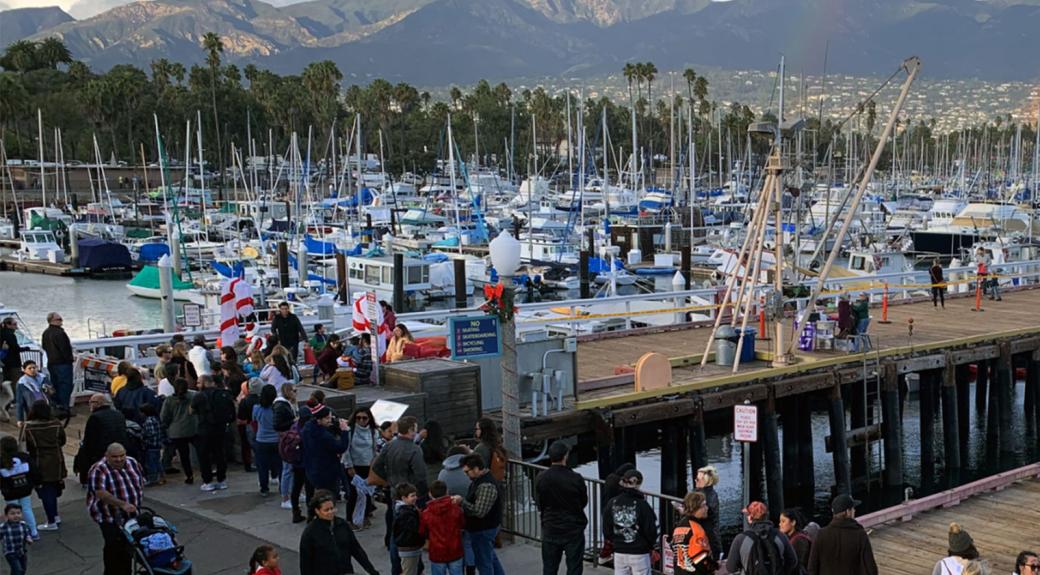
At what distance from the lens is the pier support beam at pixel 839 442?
2427cm

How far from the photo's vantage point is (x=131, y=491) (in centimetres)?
1158

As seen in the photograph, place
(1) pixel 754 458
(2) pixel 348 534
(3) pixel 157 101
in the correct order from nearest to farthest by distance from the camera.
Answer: (2) pixel 348 534 → (1) pixel 754 458 → (3) pixel 157 101

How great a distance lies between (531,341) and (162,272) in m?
10.7

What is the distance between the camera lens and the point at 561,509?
36.4 ft

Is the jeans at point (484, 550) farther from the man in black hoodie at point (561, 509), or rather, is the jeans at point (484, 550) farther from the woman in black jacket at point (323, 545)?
the woman in black jacket at point (323, 545)

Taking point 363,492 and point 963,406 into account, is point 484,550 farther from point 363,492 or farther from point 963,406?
point 963,406

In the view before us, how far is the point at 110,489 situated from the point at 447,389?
7.07 metres

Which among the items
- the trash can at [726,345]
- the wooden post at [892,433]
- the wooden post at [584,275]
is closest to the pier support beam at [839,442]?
the wooden post at [892,433]

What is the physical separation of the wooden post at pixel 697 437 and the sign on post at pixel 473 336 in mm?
5164

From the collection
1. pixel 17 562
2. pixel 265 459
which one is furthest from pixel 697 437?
pixel 17 562

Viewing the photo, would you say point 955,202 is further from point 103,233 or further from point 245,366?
point 245,366

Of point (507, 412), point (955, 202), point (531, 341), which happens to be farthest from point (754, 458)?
point (955, 202)

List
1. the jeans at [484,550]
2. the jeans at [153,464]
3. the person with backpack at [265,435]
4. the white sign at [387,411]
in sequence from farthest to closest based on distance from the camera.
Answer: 1. the jeans at [153,464]
2. the person with backpack at [265,435]
3. the white sign at [387,411]
4. the jeans at [484,550]

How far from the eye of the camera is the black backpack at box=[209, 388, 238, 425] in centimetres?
1498
